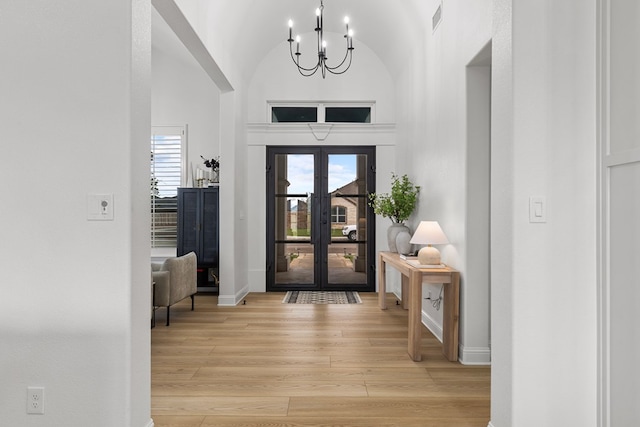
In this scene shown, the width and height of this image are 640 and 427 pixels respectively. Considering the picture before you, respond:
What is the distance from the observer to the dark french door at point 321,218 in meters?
6.34

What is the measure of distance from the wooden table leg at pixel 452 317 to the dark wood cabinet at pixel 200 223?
11.6 ft

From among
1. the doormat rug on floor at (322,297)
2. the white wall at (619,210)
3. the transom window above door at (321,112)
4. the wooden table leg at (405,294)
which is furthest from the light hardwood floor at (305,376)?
the transom window above door at (321,112)

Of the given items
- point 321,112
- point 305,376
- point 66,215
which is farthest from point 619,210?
point 321,112

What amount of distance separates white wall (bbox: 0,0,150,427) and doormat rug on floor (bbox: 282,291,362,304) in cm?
369

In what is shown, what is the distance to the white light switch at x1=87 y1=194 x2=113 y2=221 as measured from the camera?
1942 mm

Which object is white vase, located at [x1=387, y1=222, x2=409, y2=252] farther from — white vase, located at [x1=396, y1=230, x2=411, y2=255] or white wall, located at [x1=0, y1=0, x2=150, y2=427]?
white wall, located at [x1=0, y1=0, x2=150, y2=427]

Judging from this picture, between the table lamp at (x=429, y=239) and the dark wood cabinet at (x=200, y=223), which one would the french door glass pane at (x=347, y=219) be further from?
the table lamp at (x=429, y=239)

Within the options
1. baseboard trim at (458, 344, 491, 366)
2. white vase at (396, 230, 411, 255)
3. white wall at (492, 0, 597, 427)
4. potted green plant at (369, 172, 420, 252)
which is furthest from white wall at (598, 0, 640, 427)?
potted green plant at (369, 172, 420, 252)

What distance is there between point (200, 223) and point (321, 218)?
176 cm

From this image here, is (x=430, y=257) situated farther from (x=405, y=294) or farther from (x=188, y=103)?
(x=188, y=103)

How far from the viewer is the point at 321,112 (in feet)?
21.0

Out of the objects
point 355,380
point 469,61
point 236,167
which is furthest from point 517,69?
point 236,167

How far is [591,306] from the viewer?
1.97m

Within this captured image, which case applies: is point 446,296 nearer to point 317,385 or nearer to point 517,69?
point 317,385
